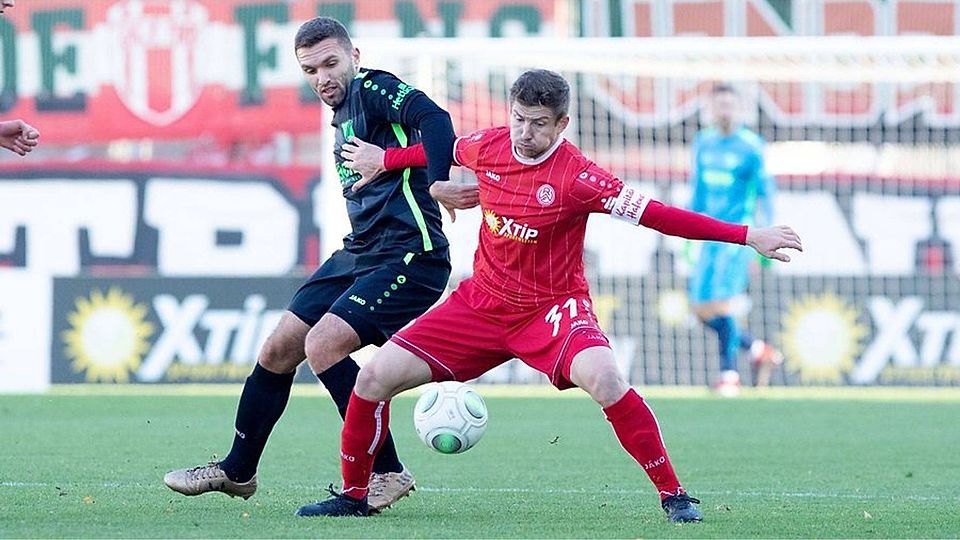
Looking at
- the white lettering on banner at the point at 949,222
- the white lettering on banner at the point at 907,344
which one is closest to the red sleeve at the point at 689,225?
the white lettering on banner at the point at 907,344

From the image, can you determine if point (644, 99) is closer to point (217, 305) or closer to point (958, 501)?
point (217, 305)

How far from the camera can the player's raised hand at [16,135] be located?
6.85 meters

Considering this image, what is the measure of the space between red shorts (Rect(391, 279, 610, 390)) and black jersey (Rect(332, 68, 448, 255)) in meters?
0.39

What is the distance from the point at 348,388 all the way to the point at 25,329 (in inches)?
Result: 395

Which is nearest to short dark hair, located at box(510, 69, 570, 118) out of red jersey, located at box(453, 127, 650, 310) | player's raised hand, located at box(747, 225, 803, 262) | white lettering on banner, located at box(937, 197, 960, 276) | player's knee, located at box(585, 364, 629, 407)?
red jersey, located at box(453, 127, 650, 310)

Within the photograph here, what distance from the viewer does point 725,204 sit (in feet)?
47.7

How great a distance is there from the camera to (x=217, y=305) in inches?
634

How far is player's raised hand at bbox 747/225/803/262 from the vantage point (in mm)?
5832

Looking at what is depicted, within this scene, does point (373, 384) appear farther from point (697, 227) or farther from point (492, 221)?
point (697, 227)

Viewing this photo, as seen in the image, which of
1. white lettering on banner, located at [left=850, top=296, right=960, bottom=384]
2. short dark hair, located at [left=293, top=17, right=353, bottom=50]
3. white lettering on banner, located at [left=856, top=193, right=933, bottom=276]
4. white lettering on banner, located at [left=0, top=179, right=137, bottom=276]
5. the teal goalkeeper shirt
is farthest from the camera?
white lettering on banner, located at [left=0, top=179, right=137, bottom=276]

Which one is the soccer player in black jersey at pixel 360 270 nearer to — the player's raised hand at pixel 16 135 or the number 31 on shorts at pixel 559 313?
the number 31 on shorts at pixel 559 313

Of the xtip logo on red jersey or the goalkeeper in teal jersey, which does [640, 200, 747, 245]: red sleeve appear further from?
the goalkeeper in teal jersey

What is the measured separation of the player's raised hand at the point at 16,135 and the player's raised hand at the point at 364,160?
131 cm

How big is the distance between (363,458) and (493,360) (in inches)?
23.3
